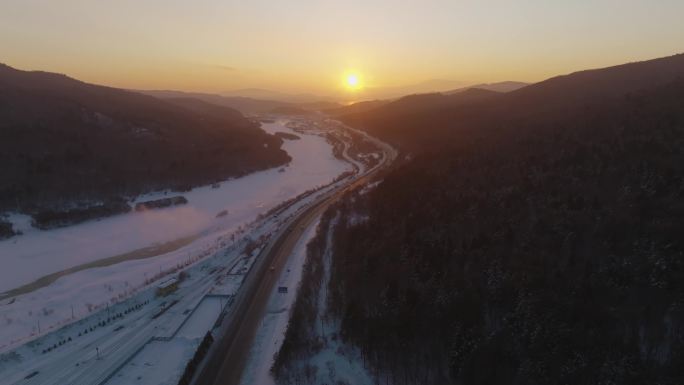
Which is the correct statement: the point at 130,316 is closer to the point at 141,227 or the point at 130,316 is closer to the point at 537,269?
the point at 141,227

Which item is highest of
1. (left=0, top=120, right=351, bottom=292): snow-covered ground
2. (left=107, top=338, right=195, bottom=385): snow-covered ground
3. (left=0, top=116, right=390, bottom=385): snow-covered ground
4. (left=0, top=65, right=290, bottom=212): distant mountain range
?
(left=0, top=65, right=290, bottom=212): distant mountain range

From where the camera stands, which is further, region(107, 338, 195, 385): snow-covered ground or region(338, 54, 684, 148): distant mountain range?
region(338, 54, 684, 148): distant mountain range

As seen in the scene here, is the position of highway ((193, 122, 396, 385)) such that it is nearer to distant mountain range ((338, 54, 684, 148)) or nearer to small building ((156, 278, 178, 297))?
small building ((156, 278, 178, 297))

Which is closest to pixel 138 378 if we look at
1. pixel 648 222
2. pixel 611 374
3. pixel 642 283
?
pixel 611 374

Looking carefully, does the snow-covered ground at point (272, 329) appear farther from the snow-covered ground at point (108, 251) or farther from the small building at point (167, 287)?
the snow-covered ground at point (108, 251)

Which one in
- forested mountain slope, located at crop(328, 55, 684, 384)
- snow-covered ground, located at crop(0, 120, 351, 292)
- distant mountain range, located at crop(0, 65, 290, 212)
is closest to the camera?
forested mountain slope, located at crop(328, 55, 684, 384)

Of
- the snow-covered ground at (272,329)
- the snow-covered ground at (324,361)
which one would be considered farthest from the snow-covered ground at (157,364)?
the snow-covered ground at (324,361)

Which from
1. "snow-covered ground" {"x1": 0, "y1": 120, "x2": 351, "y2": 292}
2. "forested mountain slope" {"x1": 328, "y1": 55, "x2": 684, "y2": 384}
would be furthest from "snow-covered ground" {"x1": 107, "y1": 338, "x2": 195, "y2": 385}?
"snow-covered ground" {"x1": 0, "y1": 120, "x2": 351, "y2": 292}

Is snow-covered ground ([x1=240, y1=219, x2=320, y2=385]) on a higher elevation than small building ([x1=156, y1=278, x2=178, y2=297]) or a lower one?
lower
